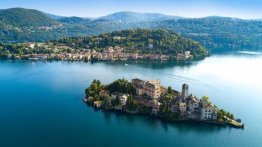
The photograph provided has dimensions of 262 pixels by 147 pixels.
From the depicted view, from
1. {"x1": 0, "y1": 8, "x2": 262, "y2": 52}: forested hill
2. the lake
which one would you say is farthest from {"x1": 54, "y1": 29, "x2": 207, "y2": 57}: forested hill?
{"x1": 0, "y1": 8, "x2": 262, "y2": 52}: forested hill

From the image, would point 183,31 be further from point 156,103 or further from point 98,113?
point 98,113

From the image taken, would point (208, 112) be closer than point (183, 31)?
Yes

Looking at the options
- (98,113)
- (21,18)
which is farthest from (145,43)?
(21,18)

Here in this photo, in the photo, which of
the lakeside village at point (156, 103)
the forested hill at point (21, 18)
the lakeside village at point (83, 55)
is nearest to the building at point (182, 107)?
the lakeside village at point (156, 103)

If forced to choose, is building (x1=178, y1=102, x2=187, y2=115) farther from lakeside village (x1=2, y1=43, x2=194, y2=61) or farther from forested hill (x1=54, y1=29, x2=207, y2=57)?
forested hill (x1=54, y1=29, x2=207, y2=57)

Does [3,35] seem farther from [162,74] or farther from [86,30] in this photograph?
[162,74]
